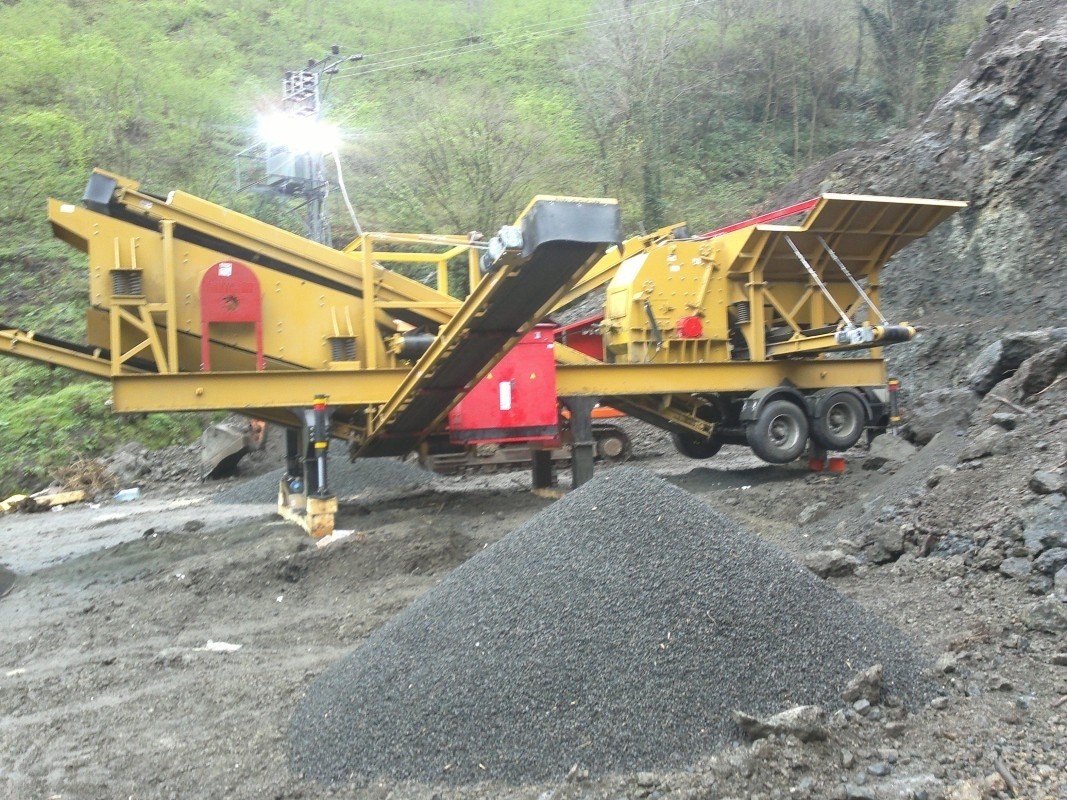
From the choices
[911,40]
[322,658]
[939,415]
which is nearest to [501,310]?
[322,658]

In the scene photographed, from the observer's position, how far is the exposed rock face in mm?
13984

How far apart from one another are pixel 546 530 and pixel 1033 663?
6.54 feet

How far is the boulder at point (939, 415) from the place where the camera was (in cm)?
809

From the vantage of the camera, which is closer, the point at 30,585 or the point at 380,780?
the point at 380,780

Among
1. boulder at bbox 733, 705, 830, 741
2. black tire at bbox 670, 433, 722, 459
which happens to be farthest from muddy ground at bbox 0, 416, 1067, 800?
black tire at bbox 670, 433, 722, 459

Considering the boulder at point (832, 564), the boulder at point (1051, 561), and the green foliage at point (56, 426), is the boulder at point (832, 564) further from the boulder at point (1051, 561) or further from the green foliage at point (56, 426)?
the green foliage at point (56, 426)

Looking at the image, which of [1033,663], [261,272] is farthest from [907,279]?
[1033,663]

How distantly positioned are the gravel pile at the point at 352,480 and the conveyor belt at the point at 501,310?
252 cm

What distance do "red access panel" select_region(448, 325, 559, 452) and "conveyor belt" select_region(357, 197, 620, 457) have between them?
40 centimetres

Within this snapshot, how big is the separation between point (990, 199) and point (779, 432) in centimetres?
824

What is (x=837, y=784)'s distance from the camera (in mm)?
2697

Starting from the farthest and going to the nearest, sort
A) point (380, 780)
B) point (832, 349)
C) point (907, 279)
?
point (907, 279) < point (832, 349) < point (380, 780)

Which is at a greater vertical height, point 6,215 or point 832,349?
point 6,215

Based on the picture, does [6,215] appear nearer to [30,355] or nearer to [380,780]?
[30,355]
